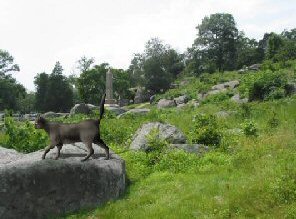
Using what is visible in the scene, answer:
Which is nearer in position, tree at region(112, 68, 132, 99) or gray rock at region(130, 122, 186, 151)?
gray rock at region(130, 122, 186, 151)

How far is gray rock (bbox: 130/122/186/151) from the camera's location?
A: 17.3 metres

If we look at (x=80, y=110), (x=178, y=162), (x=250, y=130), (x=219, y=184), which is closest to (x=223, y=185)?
(x=219, y=184)

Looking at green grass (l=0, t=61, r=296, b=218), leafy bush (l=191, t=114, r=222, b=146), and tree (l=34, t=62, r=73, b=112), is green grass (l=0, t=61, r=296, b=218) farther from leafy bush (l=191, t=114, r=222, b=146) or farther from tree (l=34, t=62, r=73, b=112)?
tree (l=34, t=62, r=73, b=112)

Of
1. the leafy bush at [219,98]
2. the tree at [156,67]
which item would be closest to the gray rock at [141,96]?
the tree at [156,67]

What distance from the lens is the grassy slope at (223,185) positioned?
418 inches

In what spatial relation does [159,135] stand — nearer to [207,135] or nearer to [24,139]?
[207,135]

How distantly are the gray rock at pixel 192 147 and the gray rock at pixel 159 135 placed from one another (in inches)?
40.1

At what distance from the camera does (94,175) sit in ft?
40.9

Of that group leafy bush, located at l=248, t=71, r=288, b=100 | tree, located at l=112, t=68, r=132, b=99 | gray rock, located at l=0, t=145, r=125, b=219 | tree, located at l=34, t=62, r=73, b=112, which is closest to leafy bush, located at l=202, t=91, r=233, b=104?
leafy bush, located at l=248, t=71, r=288, b=100

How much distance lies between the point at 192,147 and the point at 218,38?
82.5m

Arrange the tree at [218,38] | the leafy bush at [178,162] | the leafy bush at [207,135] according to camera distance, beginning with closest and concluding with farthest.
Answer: the leafy bush at [178,162] → the leafy bush at [207,135] → the tree at [218,38]

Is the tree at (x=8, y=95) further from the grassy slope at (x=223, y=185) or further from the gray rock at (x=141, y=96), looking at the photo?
the grassy slope at (x=223, y=185)

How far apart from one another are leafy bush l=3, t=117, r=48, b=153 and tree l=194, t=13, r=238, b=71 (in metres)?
75.0

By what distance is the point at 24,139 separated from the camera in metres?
18.4
